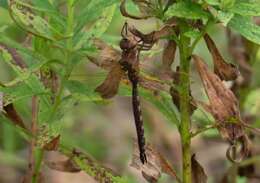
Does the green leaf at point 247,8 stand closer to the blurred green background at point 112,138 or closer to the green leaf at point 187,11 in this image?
the green leaf at point 187,11

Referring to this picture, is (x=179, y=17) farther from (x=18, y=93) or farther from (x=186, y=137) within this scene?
(x=18, y=93)

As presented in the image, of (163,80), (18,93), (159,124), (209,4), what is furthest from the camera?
(159,124)

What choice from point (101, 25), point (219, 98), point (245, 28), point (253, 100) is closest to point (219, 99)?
point (219, 98)

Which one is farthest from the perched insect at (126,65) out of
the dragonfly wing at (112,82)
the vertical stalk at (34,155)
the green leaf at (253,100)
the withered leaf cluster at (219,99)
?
the green leaf at (253,100)

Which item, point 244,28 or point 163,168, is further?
point 163,168

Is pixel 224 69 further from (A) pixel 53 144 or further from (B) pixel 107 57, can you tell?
(A) pixel 53 144

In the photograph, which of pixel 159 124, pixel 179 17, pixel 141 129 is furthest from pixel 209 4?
pixel 159 124

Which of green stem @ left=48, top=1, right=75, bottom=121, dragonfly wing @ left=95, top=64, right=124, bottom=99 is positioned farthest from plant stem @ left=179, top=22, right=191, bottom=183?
green stem @ left=48, top=1, right=75, bottom=121
